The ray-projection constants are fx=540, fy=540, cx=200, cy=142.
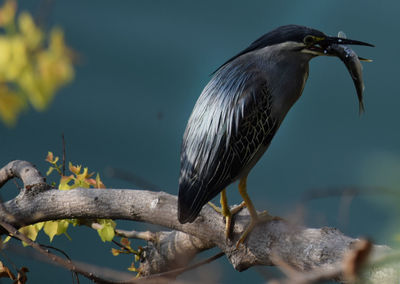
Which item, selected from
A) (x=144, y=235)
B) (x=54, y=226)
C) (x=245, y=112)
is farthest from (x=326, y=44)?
(x=54, y=226)

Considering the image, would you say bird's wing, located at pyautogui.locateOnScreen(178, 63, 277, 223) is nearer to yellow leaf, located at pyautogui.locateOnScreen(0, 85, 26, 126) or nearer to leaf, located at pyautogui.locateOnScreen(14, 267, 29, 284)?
leaf, located at pyautogui.locateOnScreen(14, 267, 29, 284)

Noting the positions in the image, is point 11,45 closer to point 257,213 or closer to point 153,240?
point 257,213

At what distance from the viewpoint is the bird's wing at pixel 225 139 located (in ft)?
2.78

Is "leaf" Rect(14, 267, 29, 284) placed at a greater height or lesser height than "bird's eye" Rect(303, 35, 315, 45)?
lesser

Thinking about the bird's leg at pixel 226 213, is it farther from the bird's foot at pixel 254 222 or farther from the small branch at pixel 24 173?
the small branch at pixel 24 173

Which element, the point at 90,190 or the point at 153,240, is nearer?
the point at 90,190

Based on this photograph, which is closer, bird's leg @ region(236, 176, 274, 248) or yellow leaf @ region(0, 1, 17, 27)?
yellow leaf @ region(0, 1, 17, 27)

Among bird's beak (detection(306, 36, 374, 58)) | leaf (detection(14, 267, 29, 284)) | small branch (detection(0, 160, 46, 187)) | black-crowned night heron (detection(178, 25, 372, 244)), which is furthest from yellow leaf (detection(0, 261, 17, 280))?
bird's beak (detection(306, 36, 374, 58))

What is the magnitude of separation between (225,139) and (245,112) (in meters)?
0.05

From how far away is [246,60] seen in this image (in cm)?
91

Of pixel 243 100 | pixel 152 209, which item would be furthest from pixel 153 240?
pixel 243 100

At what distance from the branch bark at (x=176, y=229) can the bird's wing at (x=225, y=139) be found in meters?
0.09

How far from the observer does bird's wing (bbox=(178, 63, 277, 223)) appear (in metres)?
0.85

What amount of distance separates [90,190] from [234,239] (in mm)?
280
